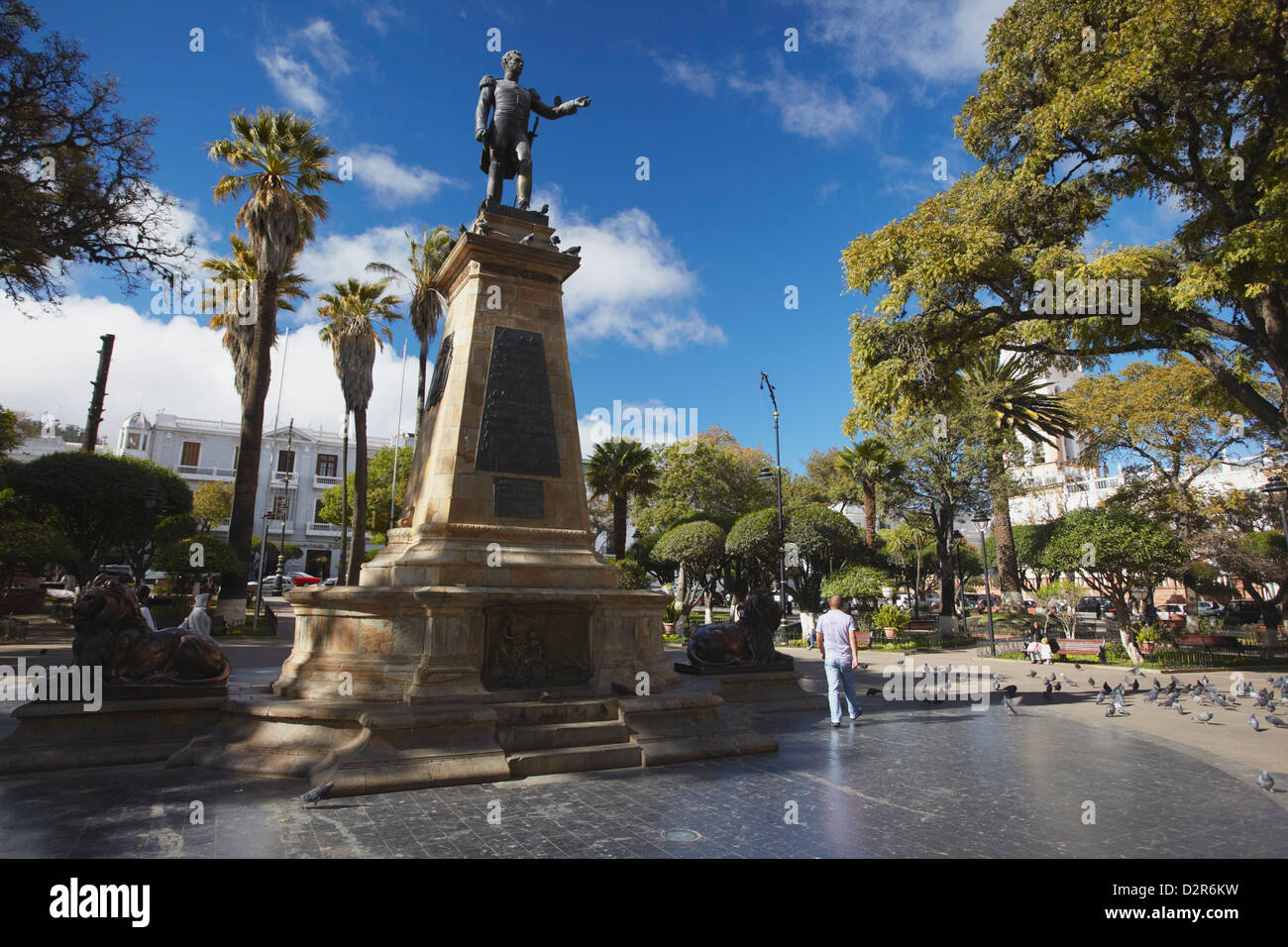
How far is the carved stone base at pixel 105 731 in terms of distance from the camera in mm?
6594

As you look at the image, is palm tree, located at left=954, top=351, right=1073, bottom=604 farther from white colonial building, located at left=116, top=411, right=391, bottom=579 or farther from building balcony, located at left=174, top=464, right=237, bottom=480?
building balcony, located at left=174, top=464, right=237, bottom=480

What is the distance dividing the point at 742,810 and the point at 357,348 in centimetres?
2558

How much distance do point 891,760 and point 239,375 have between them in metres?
23.2

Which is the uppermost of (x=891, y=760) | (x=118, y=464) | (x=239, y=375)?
(x=239, y=375)

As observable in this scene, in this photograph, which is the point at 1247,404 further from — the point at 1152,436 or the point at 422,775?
the point at 1152,436

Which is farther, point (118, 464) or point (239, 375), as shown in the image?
point (118, 464)

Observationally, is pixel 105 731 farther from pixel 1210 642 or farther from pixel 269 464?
pixel 269 464

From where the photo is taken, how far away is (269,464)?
5678cm

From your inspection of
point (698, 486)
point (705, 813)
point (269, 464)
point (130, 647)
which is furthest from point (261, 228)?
point (269, 464)

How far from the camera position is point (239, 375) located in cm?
2309

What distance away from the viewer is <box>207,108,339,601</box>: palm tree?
68.7ft

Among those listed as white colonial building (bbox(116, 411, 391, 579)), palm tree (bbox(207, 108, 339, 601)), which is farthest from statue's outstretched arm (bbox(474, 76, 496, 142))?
white colonial building (bbox(116, 411, 391, 579))

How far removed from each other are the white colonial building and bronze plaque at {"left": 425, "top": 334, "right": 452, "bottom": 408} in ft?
168
